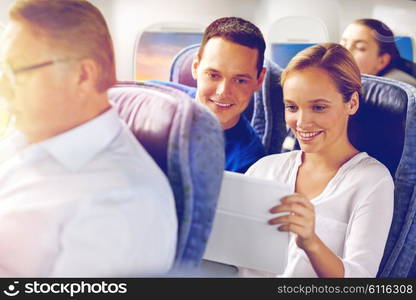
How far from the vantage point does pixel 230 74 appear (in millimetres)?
1287

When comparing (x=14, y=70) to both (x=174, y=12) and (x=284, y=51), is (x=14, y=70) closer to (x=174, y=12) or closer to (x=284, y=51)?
(x=174, y=12)

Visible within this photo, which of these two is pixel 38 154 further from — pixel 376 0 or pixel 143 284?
pixel 376 0

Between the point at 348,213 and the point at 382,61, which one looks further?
the point at 382,61

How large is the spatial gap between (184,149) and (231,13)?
1.23ft

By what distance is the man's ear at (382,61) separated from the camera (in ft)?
4.81

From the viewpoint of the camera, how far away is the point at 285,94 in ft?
4.50

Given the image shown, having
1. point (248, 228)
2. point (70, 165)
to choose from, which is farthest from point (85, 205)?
point (248, 228)

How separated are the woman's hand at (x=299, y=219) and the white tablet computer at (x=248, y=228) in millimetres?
15

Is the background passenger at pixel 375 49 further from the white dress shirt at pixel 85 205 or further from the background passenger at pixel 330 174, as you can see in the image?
the white dress shirt at pixel 85 205

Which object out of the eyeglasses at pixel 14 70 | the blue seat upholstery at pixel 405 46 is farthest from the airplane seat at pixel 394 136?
the eyeglasses at pixel 14 70

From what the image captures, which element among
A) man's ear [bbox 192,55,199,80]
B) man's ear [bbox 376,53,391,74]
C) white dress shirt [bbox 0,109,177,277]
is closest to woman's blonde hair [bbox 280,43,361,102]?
man's ear [bbox 376,53,391,74]

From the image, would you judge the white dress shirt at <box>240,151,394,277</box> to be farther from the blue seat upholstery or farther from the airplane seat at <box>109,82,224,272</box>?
the blue seat upholstery

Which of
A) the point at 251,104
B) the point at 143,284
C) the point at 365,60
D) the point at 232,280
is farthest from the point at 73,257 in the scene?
the point at 365,60

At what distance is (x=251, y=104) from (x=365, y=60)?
32 centimetres
